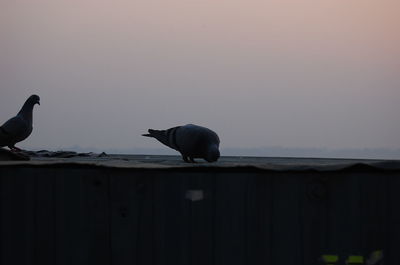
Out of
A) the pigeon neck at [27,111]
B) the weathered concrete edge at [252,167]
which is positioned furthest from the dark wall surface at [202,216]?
the pigeon neck at [27,111]

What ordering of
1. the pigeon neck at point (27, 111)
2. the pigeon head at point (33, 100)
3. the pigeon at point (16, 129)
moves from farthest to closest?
the pigeon head at point (33, 100)
the pigeon neck at point (27, 111)
the pigeon at point (16, 129)

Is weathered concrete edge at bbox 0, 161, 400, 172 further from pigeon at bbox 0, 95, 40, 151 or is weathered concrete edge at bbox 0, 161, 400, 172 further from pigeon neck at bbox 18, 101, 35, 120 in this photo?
pigeon neck at bbox 18, 101, 35, 120

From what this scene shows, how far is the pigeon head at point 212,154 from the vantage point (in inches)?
A: 236

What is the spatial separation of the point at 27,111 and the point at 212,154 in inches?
209

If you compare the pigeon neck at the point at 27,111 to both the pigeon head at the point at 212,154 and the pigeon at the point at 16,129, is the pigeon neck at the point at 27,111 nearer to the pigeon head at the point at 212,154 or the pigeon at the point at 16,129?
the pigeon at the point at 16,129

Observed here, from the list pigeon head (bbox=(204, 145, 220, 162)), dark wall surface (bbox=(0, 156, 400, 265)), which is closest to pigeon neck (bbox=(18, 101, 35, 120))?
pigeon head (bbox=(204, 145, 220, 162))

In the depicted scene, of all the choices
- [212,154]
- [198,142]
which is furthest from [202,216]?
[198,142]

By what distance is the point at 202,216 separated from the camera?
3.72 m

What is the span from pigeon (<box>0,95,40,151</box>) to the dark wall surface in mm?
5399

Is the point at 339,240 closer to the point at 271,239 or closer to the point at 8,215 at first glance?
the point at 271,239

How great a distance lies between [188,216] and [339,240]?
1260 mm

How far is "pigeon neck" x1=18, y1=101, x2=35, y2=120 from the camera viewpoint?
31.1 ft

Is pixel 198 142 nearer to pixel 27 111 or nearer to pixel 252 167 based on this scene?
pixel 252 167

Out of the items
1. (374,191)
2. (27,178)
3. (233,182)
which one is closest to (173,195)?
(233,182)
